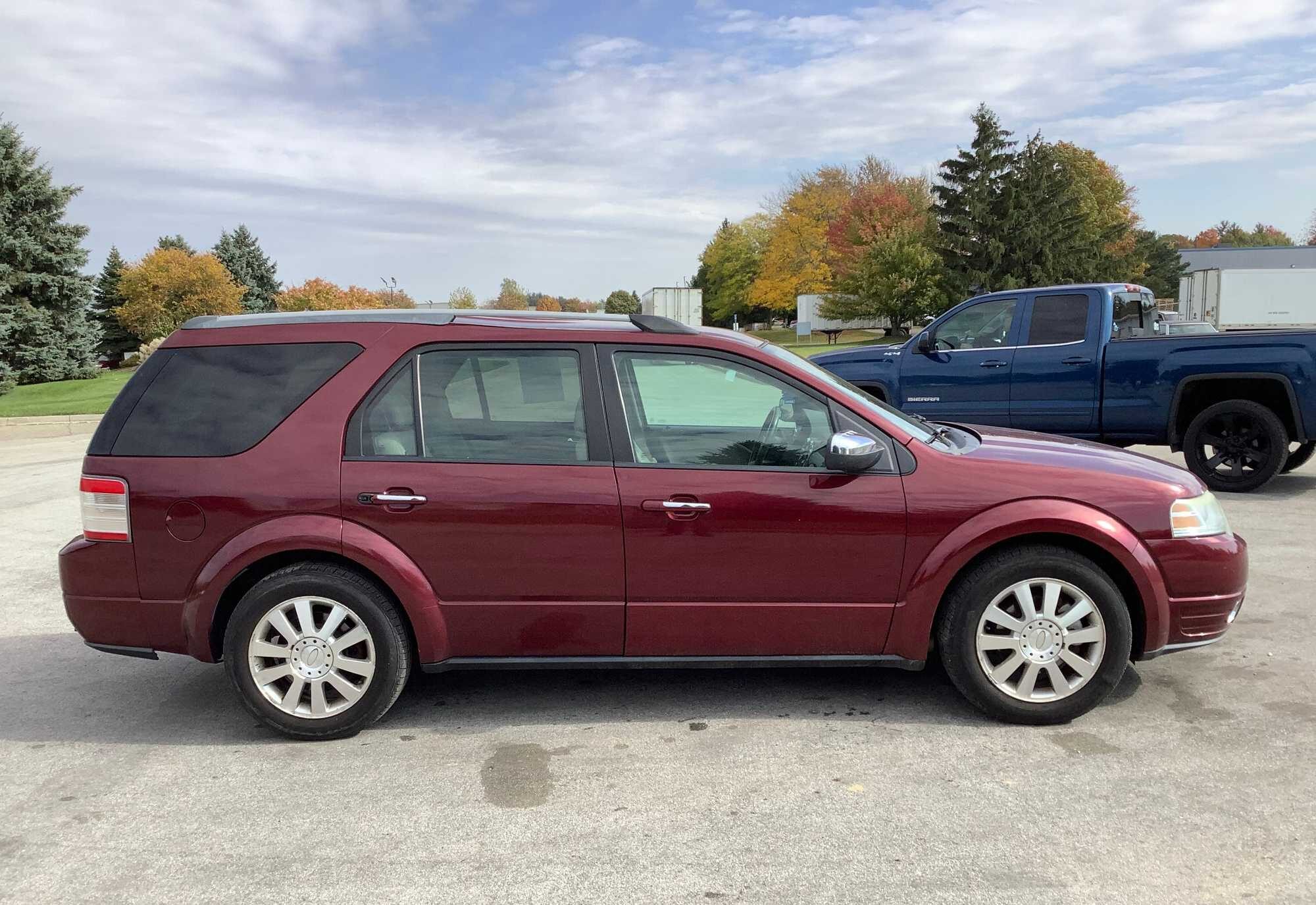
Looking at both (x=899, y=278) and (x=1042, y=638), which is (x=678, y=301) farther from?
(x=1042, y=638)

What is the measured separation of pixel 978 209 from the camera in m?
50.4

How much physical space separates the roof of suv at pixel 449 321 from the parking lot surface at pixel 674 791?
110 cm

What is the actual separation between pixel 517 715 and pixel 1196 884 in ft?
8.32

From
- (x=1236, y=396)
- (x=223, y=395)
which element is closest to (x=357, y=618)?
(x=223, y=395)

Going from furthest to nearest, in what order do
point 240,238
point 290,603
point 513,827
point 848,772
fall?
point 240,238 → point 290,603 → point 848,772 → point 513,827

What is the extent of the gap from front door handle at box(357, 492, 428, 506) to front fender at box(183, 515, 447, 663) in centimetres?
11

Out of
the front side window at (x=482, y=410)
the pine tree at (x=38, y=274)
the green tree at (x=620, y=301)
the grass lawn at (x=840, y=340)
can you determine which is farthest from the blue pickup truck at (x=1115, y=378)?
the green tree at (x=620, y=301)

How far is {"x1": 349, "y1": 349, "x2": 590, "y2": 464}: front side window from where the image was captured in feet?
12.8

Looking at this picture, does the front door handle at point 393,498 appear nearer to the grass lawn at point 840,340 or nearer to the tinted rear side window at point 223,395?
the tinted rear side window at point 223,395

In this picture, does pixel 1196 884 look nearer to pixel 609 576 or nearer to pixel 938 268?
pixel 609 576

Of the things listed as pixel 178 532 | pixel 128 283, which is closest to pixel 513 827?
pixel 178 532

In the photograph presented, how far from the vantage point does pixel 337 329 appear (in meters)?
4.04

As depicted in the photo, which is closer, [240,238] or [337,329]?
[337,329]

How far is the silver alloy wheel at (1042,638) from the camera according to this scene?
12.5ft
